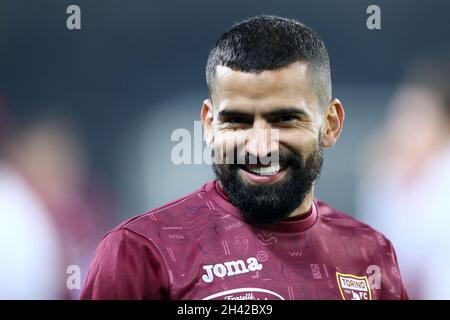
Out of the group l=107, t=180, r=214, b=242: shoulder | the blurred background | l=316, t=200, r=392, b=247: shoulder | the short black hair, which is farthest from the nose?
the blurred background

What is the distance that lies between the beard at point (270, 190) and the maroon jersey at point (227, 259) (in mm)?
48

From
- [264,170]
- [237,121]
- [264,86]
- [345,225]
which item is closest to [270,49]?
[264,86]

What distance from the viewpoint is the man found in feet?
6.08

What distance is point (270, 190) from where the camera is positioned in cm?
199

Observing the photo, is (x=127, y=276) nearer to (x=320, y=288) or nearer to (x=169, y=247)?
(x=169, y=247)

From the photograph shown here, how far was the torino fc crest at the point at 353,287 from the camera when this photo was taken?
2.00m

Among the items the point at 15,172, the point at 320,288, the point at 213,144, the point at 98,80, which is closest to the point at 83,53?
the point at 98,80

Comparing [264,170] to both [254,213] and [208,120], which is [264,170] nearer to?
[254,213]

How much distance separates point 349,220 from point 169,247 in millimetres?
770

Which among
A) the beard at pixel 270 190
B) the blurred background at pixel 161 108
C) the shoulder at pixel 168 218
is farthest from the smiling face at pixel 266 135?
the blurred background at pixel 161 108

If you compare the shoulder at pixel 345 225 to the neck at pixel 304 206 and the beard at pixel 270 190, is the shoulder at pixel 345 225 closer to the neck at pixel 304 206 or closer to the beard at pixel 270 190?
the neck at pixel 304 206

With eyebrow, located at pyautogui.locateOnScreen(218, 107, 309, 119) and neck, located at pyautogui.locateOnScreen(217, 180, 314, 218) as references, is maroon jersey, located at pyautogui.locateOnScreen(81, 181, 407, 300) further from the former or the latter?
eyebrow, located at pyautogui.locateOnScreen(218, 107, 309, 119)

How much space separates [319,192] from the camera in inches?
167

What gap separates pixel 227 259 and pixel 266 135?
15.2 inches
